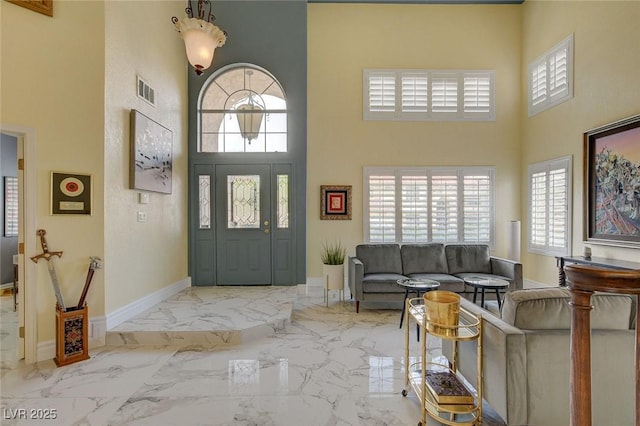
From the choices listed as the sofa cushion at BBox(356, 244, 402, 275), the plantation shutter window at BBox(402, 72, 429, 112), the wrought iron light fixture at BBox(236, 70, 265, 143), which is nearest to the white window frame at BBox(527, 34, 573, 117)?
the plantation shutter window at BBox(402, 72, 429, 112)

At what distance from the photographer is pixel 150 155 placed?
4227mm

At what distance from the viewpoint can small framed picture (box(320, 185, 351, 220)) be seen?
588 cm

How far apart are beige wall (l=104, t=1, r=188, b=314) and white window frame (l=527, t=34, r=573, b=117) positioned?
6.00m

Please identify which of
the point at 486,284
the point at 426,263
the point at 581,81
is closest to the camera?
the point at 486,284

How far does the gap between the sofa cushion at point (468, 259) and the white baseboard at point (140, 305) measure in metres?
4.26

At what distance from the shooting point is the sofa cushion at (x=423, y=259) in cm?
492

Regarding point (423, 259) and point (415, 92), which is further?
point (415, 92)

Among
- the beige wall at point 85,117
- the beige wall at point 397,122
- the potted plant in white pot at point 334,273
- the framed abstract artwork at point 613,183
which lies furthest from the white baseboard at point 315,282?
the framed abstract artwork at point 613,183

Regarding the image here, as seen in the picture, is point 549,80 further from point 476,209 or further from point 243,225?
point 243,225

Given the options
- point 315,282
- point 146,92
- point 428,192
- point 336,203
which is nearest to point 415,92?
point 428,192

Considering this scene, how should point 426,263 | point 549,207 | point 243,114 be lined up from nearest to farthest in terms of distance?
point 426,263
point 549,207
point 243,114

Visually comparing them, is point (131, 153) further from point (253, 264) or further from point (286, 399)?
point (286, 399)

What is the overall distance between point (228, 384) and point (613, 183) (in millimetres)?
5047

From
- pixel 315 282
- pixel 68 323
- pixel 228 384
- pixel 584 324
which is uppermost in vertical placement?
pixel 584 324
